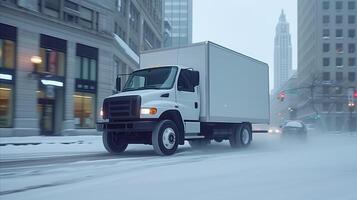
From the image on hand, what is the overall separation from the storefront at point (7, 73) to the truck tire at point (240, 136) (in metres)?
14.3

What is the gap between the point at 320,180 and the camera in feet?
27.9

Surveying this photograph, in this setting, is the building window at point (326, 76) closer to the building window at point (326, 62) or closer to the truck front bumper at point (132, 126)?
the building window at point (326, 62)

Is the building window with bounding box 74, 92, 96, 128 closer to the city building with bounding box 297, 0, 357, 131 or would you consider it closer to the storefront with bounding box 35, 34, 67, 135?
the storefront with bounding box 35, 34, 67, 135

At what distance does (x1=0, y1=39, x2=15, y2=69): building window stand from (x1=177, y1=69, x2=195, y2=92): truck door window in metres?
15.2

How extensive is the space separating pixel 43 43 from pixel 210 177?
74.6 ft

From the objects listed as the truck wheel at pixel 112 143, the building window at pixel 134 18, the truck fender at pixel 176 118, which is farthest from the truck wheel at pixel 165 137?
the building window at pixel 134 18

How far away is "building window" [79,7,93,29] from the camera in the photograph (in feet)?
108

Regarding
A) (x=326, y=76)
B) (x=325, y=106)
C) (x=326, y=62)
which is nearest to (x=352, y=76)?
Result: (x=326, y=76)

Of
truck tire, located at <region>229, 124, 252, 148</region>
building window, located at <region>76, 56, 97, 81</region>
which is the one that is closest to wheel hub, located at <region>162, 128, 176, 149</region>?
truck tire, located at <region>229, 124, 252, 148</region>

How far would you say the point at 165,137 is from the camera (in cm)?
1422

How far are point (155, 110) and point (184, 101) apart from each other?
1.58 m

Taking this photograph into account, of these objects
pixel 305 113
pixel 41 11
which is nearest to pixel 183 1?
pixel 305 113

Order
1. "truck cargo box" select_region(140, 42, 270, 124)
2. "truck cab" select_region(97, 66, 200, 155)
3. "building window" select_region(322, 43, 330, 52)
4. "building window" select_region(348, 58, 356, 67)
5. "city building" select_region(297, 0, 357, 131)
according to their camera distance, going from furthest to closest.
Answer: "building window" select_region(322, 43, 330, 52) < "building window" select_region(348, 58, 356, 67) < "city building" select_region(297, 0, 357, 131) < "truck cargo box" select_region(140, 42, 270, 124) < "truck cab" select_region(97, 66, 200, 155)

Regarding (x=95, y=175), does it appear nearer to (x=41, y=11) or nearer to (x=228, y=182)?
(x=228, y=182)
